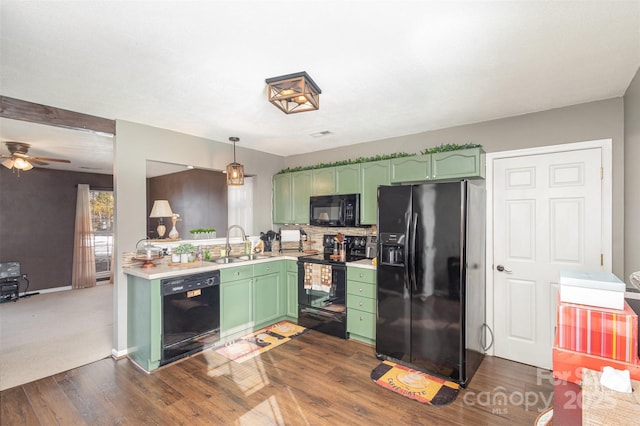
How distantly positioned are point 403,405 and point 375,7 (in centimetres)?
270

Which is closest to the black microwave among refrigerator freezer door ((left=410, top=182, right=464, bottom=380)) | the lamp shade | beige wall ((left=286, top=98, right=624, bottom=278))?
beige wall ((left=286, top=98, right=624, bottom=278))

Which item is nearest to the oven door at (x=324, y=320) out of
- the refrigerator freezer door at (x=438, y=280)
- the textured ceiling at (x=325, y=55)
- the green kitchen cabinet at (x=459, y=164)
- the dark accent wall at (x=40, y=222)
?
the refrigerator freezer door at (x=438, y=280)

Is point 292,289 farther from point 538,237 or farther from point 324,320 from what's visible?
point 538,237

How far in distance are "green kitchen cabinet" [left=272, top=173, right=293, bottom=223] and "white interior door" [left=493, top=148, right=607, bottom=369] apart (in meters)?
2.80

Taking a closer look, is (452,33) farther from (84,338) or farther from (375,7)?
(84,338)

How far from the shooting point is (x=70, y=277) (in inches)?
251

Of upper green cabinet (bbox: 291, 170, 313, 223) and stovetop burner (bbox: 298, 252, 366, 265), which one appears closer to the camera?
stovetop burner (bbox: 298, 252, 366, 265)

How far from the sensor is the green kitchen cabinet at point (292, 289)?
418 centimetres

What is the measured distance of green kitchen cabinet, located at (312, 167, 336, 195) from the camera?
428cm

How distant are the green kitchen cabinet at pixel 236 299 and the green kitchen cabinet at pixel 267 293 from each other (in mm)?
79

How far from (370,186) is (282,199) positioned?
5.20 feet

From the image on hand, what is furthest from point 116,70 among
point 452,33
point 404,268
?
point 404,268

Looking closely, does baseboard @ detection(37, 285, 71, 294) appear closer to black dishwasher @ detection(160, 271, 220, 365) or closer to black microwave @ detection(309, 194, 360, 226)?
black dishwasher @ detection(160, 271, 220, 365)

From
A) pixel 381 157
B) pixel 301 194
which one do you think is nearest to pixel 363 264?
pixel 381 157
